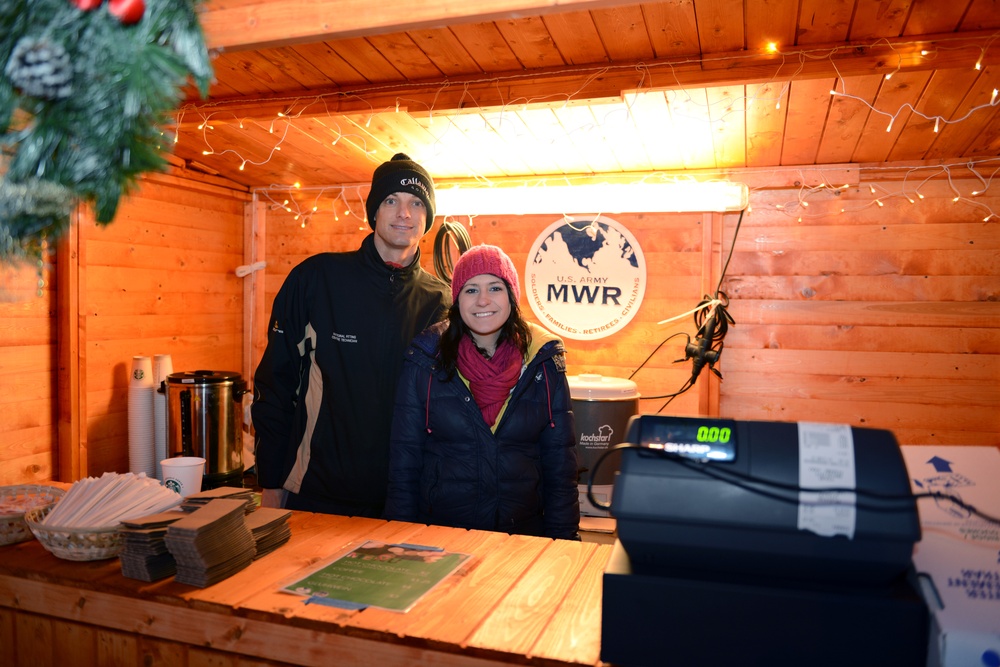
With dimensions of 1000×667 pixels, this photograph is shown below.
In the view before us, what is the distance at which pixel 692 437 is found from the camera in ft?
3.42

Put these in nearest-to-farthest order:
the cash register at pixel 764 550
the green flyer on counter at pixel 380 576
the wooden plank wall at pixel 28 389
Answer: the cash register at pixel 764 550 → the green flyer on counter at pixel 380 576 → the wooden plank wall at pixel 28 389

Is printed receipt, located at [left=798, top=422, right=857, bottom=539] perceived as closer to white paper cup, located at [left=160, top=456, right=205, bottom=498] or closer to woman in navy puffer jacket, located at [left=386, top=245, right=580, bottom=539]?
woman in navy puffer jacket, located at [left=386, top=245, right=580, bottom=539]

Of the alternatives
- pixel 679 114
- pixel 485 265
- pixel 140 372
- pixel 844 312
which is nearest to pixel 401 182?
pixel 485 265

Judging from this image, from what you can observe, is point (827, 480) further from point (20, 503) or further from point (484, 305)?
point (20, 503)

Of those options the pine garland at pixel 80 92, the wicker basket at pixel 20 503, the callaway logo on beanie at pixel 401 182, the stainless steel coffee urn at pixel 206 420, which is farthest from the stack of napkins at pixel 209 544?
the stainless steel coffee urn at pixel 206 420

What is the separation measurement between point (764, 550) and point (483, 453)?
109 cm

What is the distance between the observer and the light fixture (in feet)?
11.8

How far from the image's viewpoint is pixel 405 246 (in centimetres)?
243

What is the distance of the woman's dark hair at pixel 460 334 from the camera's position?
2062 millimetres

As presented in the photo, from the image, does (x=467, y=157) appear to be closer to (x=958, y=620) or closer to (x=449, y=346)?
(x=449, y=346)

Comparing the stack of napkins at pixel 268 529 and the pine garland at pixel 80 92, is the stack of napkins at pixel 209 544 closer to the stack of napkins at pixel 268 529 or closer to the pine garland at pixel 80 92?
the stack of napkins at pixel 268 529

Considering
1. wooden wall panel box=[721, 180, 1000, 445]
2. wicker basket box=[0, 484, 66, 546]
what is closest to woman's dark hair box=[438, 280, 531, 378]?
wicker basket box=[0, 484, 66, 546]

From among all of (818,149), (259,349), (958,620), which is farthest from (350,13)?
(259,349)

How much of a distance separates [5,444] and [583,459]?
2.68 metres
